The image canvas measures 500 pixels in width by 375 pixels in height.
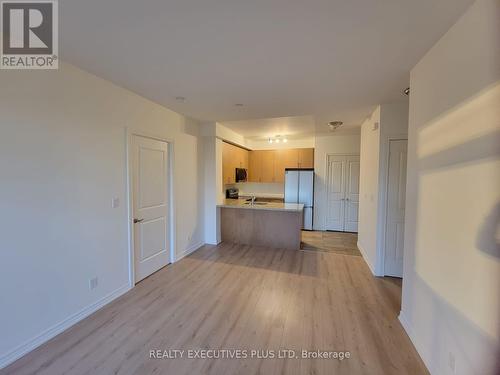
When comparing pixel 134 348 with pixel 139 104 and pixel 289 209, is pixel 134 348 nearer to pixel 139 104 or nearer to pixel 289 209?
pixel 139 104

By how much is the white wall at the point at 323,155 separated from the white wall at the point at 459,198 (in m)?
3.74

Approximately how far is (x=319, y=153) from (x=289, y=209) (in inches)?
89.7

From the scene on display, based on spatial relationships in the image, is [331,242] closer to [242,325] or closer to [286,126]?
[286,126]

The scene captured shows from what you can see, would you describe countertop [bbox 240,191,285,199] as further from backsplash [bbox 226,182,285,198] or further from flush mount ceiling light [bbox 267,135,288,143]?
flush mount ceiling light [bbox 267,135,288,143]

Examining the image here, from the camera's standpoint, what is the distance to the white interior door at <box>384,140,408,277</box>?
3.18 meters

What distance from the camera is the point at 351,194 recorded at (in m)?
5.78

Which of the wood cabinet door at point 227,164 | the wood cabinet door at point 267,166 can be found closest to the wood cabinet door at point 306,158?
the wood cabinet door at point 267,166

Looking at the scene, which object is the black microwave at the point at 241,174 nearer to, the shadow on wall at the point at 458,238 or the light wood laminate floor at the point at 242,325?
the light wood laminate floor at the point at 242,325

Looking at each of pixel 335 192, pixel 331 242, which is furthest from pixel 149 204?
pixel 335 192

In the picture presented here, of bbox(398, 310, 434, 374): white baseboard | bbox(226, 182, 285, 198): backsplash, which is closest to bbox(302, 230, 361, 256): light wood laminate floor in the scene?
bbox(226, 182, 285, 198): backsplash

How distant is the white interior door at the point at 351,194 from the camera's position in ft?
18.7

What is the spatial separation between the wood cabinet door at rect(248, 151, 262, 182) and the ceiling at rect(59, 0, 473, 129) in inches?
147

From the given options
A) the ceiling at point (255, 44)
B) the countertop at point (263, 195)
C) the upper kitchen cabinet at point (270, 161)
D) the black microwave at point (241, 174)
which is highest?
the ceiling at point (255, 44)

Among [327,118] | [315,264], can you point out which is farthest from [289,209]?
[327,118]
